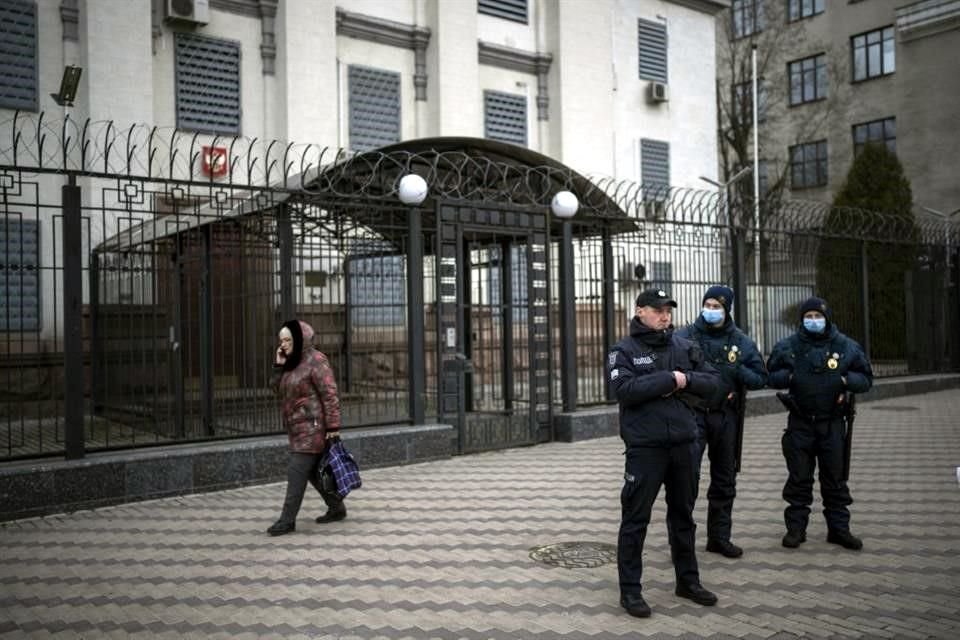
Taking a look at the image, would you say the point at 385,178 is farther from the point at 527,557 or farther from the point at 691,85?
the point at 691,85

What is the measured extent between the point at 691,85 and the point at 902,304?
886 cm

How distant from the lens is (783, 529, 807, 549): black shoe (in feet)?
20.5

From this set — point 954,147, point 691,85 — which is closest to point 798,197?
point 954,147

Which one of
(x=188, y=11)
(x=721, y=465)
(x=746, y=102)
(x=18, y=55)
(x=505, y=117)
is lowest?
(x=721, y=465)

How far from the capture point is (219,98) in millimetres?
16141

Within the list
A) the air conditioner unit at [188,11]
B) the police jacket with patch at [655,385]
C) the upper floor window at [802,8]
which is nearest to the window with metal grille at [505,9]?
the air conditioner unit at [188,11]

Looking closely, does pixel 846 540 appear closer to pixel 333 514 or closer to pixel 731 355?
pixel 731 355

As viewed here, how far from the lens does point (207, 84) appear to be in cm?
1600

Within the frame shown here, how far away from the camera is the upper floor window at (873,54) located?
3147 cm

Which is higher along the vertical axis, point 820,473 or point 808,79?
point 808,79

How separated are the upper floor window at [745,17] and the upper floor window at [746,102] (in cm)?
230

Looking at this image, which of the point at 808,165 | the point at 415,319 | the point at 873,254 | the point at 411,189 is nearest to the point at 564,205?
the point at 411,189

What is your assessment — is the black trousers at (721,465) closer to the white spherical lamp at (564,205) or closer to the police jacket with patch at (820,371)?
the police jacket with patch at (820,371)

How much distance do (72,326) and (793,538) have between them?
6484 mm
